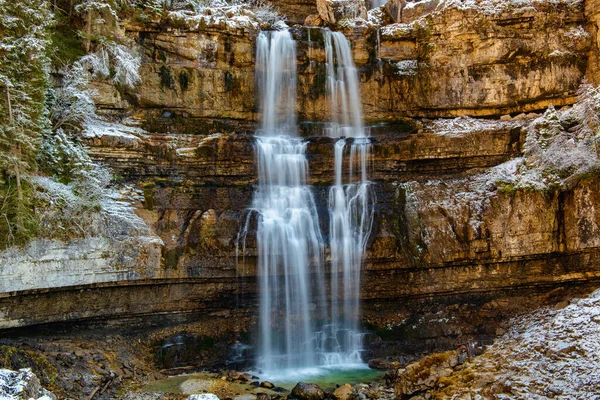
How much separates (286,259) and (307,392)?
493cm

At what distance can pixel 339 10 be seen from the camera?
70.1ft

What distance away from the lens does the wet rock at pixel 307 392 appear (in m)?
12.2

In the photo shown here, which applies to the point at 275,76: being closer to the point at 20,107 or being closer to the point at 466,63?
the point at 466,63

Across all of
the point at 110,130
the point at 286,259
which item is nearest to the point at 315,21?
the point at 110,130

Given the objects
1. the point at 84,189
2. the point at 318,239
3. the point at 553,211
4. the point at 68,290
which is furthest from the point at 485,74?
the point at 68,290

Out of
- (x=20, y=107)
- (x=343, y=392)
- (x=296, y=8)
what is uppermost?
(x=296, y=8)

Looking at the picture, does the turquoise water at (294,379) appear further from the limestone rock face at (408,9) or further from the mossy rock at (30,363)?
the limestone rock face at (408,9)

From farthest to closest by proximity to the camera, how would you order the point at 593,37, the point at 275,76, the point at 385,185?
the point at 275,76 → the point at 593,37 → the point at 385,185

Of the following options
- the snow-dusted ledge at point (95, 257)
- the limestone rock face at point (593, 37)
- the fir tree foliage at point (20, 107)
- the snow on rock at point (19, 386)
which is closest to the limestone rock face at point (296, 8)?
the limestone rock face at point (593, 37)

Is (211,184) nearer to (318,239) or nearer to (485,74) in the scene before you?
(318,239)

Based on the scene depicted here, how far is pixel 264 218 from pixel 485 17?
1283cm

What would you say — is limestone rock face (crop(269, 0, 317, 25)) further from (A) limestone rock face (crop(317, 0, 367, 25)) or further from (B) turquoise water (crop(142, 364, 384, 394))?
(B) turquoise water (crop(142, 364, 384, 394))

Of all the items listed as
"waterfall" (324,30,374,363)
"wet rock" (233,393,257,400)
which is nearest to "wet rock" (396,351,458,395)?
"wet rock" (233,393,257,400)

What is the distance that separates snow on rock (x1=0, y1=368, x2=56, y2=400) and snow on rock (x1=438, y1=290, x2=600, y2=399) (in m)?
8.69
